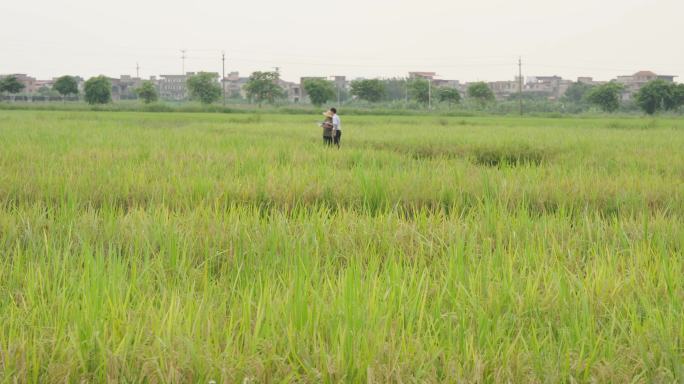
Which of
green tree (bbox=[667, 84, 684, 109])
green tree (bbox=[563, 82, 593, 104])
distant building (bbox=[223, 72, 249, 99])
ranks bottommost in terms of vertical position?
green tree (bbox=[667, 84, 684, 109])

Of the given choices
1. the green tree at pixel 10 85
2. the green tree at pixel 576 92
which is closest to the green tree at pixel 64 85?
the green tree at pixel 10 85

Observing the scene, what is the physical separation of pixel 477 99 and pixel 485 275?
64.2 m

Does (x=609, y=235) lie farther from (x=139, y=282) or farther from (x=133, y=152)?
(x=133, y=152)

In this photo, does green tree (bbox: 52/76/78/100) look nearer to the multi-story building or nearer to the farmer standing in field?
the farmer standing in field

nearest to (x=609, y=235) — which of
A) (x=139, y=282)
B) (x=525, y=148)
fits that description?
(x=139, y=282)

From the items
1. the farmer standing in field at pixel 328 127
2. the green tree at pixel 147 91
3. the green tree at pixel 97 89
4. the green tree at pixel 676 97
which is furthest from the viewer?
the green tree at pixel 147 91

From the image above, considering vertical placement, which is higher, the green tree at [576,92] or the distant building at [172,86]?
the distant building at [172,86]

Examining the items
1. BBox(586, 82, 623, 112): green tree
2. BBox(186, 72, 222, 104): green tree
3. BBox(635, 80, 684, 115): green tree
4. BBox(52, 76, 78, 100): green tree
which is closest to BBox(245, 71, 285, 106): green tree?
BBox(186, 72, 222, 104): green tree

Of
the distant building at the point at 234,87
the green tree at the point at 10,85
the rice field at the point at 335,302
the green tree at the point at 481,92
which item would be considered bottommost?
the rice field at the point at 335,302

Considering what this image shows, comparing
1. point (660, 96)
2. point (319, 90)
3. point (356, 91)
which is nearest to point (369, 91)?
point (356, 91)

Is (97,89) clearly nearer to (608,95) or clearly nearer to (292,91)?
(608,95)

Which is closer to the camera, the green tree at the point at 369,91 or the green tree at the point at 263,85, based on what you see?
the green tree at the point at 263,85

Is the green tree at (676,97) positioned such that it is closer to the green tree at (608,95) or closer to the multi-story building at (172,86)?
the green tree at (608,95)

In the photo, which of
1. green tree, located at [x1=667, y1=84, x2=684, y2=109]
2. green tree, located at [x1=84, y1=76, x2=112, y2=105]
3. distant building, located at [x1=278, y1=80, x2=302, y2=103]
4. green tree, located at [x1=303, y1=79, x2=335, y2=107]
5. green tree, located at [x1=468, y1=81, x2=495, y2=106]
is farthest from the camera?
distant building, located at [x1=278, y1=80, x2=302, y2=103]
